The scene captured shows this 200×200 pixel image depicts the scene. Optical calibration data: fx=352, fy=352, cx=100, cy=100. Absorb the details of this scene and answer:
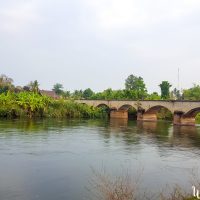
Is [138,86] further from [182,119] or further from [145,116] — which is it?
[182,119]

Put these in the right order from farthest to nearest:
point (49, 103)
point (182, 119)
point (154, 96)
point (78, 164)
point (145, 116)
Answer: point (154, 96), point (145, 116), point (49, 103), point (182, 119), point (78, 164)

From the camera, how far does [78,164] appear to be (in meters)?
23.8

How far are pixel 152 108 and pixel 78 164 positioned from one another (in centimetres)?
5578

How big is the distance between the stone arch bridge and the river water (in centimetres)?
2800

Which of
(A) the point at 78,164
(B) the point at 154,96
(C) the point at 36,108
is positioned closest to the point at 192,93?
(B) the point at 154,96

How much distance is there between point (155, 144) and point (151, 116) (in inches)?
1801

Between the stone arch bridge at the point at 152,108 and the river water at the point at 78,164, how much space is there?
1102 inches

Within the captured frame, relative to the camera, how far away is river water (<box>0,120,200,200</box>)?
17.5 m

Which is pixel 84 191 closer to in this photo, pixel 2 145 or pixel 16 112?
pixel 2 145

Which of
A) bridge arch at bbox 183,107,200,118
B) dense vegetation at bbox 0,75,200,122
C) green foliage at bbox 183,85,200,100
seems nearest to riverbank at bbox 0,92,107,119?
dense vegetation at bbox 0,75,200,122

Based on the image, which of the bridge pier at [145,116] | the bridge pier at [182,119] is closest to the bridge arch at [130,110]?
the bridge pier at [145,116]

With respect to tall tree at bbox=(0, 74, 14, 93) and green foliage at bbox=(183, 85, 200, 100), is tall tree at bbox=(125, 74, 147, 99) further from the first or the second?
tall tree at bbox=(0, 74, 14, 93)

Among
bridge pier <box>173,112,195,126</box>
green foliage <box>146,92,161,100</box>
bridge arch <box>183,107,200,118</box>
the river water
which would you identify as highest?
green foliage <box>146,92,161,100</box>

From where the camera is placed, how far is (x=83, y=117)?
81.9m
